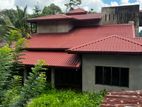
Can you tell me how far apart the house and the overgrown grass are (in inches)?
43.8

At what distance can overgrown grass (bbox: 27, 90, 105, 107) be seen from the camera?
15820 millimetres

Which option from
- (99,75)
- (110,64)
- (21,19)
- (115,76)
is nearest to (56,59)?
(99,75)

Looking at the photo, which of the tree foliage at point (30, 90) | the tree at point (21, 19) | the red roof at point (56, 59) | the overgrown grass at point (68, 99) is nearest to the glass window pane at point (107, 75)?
the overgrown grass at point (68, 99)

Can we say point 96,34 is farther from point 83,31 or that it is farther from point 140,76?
point 140,76

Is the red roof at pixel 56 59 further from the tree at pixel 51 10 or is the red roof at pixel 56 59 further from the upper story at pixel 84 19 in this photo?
the tree at pixel 51 10

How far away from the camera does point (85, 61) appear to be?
18562 millimetres

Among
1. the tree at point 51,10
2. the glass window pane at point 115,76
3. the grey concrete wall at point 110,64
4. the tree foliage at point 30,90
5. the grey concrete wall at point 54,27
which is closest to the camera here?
the tree foliage at point 30,90

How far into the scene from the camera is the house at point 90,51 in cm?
1736

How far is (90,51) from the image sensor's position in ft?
58.0

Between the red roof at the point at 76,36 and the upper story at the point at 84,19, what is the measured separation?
870 millimetres

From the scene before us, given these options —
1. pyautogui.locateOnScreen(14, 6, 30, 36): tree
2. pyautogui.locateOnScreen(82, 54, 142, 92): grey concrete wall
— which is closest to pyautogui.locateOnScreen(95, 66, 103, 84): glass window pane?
pyautogui.locateOnScreen(82, 54, 142, 92): grey concrete wall

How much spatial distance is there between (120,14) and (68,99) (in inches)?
632

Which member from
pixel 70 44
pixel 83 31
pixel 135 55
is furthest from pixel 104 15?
pixel 135 55

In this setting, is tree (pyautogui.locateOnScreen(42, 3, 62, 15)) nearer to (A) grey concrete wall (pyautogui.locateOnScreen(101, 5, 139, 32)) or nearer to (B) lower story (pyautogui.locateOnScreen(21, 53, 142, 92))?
(A) grey concrete wall (pyautogui.locateOnScreen(101, 5, 139, 32))
